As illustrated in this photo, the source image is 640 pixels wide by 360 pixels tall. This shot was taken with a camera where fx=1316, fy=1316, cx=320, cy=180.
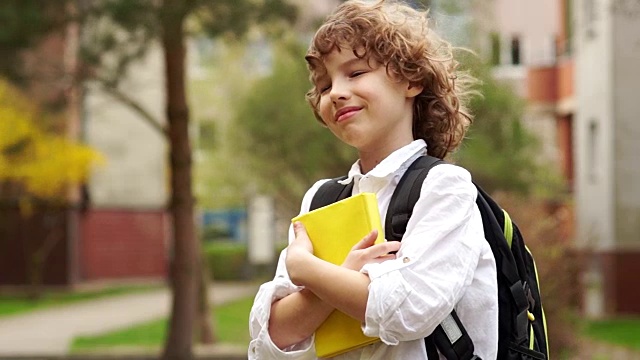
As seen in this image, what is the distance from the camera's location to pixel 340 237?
98.3 inches

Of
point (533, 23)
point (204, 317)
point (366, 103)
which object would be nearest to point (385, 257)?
point (366, 103)

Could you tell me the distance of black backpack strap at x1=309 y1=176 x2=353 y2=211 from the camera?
2.71 m

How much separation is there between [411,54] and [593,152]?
22627mm

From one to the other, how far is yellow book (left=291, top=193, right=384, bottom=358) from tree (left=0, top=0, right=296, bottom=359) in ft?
36.2

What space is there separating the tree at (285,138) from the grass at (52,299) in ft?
16.2

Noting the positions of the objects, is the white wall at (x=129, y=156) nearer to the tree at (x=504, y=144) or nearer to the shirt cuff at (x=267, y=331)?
the tree at (x=504, y=144)

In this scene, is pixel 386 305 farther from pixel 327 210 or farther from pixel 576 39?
pixel 576 39

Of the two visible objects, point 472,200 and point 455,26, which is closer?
point 472,200

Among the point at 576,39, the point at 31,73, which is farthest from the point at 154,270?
the point at 31,73

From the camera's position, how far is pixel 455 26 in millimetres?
22234

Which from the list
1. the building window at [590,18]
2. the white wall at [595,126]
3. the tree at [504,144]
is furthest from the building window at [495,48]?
the building window at [590,18]

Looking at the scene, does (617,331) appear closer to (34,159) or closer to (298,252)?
(34,159)

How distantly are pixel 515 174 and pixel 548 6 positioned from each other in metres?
9.47

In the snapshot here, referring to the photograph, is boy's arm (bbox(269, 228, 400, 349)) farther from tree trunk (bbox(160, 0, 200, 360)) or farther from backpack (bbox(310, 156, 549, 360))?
tree trunk (bbox(160, 0, 200, 360))
